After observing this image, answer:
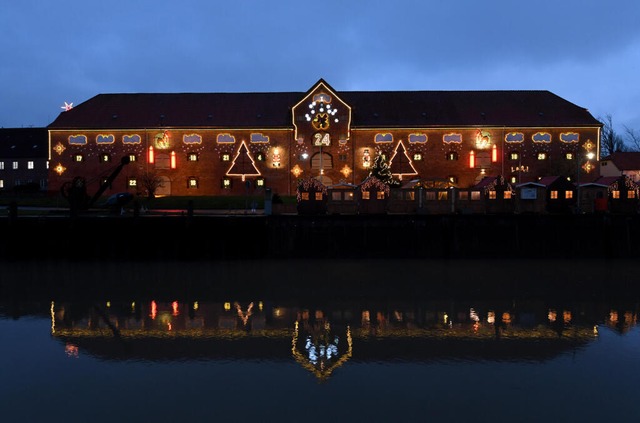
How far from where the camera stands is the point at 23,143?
3147 inches

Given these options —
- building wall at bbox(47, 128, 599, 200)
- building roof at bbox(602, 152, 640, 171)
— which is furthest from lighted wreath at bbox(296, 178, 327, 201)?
building roof at bbox(602, 152, 640, 171)

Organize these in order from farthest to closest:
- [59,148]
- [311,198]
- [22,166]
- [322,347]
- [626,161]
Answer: [22,166] < [626,161] < [59,148] < [311,198] < [322,347]

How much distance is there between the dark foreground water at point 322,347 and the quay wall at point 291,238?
199 inches

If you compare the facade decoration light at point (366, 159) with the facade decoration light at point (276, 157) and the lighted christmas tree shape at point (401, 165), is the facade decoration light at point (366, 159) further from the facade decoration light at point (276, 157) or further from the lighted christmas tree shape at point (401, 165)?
the facade decoration light at point (276, 157)

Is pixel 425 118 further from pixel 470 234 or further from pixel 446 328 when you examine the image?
pixel 446 328

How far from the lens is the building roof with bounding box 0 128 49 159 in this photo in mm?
78062

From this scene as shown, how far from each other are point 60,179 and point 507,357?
5640 centimetres

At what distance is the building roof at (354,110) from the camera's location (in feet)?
189

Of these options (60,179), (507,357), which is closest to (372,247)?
(507,357)

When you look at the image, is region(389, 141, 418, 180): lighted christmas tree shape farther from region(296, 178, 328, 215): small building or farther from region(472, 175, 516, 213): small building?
region(296, 178, 328, 215): small building

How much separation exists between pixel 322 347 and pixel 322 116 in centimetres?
4347

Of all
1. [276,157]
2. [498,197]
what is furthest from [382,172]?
[498,197]

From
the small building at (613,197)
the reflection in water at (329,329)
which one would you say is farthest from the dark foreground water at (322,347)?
the small building at (613,197)

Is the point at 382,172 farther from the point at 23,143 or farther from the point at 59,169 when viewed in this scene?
the point at 23,143
